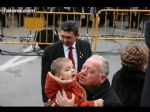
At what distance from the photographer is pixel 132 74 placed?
252cm

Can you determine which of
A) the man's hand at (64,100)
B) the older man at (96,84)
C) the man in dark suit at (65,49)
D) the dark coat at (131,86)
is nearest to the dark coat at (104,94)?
the older man at (96,84)

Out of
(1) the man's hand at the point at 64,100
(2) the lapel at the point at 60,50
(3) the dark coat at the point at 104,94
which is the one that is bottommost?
(1) the man's hand at the point at 64,100

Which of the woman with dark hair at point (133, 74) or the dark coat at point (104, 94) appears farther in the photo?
the woman with dark hair at point (133, 74)

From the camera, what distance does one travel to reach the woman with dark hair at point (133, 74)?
252cm

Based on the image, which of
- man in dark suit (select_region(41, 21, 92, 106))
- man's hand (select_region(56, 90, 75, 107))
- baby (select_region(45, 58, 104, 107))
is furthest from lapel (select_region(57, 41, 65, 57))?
man's hand (select_region(56, 90, 75, 107))

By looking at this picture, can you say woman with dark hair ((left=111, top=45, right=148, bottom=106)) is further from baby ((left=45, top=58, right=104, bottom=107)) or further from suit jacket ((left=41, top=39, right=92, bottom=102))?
suit jacket ((left=41, top=39, right=92, bottom=102))

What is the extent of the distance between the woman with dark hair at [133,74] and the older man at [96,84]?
8.8 inches

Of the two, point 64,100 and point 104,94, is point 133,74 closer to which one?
point 104,94

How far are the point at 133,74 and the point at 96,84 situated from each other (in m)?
0.37

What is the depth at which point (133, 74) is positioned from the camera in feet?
8.27

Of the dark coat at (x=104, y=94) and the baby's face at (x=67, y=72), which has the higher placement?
the baby's face at (x=67, y=72)

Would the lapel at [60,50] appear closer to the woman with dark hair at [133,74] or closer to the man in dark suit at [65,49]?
the man in dark suit at [65,49]
